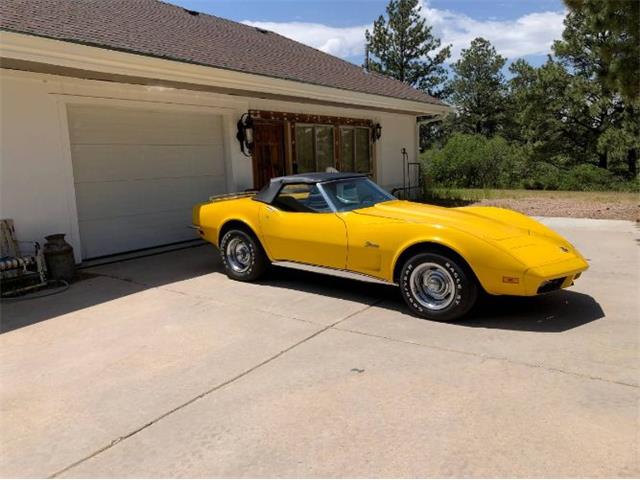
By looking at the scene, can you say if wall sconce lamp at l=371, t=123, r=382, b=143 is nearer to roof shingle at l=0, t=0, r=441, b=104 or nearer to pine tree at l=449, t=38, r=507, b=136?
roof shingle at l=0, t=0, r=441, b=104

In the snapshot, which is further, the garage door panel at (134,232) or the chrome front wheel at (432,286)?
the garage door panel at (134,232)

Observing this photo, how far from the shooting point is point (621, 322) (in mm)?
4406

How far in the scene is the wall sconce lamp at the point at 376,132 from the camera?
47.0 ft

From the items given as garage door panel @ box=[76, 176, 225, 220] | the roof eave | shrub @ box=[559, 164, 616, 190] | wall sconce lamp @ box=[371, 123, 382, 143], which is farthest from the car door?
shrub @ box=[559, 164, 616, 190]

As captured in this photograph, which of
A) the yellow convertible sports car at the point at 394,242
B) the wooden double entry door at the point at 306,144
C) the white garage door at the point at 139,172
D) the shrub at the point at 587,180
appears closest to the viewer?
the yellow convertible sports car at the point at 394,242

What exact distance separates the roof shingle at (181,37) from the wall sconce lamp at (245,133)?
1.07m

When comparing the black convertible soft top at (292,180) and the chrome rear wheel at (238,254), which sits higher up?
the black convertible soft top at (292,180)

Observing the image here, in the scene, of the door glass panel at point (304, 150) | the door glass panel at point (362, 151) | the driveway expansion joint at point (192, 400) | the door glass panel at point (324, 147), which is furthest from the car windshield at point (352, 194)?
the door glass panel at point (362, 151)

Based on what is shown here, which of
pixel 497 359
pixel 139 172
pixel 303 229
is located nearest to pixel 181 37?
pixel 139 172

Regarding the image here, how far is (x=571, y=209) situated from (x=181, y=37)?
33.5 feet

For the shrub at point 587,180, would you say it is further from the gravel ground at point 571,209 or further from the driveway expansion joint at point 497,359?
the driveway expansion joint at point 497,359

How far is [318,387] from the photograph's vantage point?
3332 mm

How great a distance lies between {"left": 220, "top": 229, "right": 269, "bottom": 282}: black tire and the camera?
6.01m

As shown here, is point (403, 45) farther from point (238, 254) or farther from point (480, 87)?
point (238, 254)
